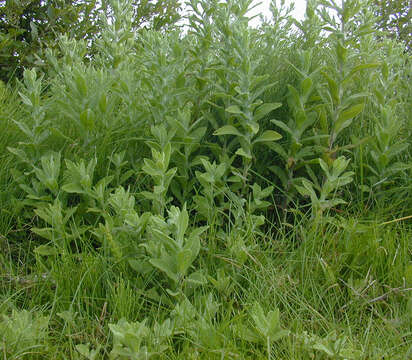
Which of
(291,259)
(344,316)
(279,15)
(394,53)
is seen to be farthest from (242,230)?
(279,15)

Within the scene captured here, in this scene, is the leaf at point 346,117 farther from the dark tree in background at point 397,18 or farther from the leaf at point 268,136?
the dark tree in background at point 397,18

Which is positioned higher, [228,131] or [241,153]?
[228,131]

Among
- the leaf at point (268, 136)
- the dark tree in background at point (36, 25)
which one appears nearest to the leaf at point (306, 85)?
the leaf at point (268, 136)

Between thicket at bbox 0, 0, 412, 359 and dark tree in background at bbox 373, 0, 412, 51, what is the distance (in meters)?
2.75

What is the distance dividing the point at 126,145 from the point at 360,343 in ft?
5.21

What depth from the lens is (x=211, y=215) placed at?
2.31m

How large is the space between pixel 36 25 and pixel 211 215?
306cm

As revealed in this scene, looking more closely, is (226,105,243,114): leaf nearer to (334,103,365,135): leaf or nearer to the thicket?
the thicket

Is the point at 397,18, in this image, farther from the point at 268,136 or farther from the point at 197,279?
the point at 197,279

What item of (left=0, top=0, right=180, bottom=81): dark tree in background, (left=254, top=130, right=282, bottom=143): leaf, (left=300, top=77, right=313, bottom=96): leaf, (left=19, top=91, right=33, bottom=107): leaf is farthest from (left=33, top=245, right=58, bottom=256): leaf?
(left=0, top=0, right=180, bottom=81): dark tree in background

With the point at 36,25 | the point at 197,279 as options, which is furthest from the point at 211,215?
the point at 36,25

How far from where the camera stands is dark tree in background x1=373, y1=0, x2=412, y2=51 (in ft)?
18.6

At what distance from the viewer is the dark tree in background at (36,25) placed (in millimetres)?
4246

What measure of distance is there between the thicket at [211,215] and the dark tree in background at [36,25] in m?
1.32
